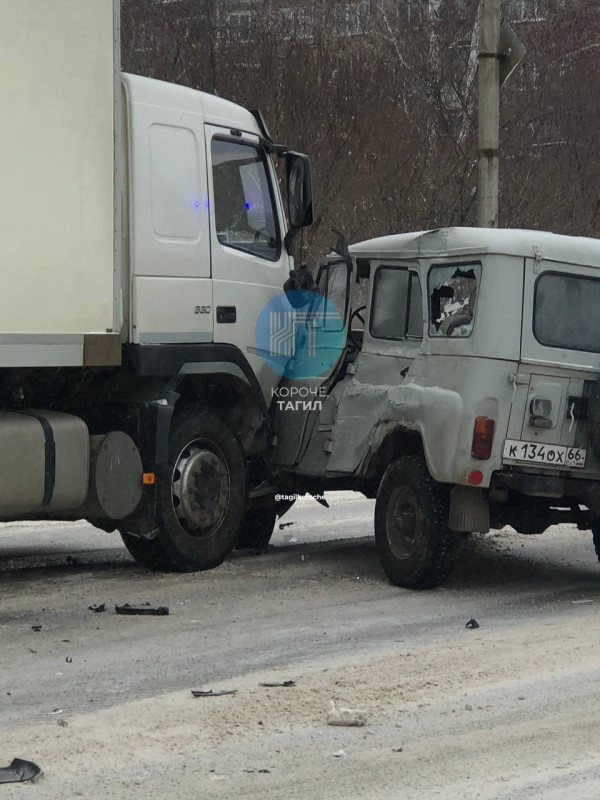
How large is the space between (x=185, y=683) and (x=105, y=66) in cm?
407

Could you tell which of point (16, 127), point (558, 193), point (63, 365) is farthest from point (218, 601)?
point (558, 193)

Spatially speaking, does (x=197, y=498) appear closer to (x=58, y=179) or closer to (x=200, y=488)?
(x=200, y=488)

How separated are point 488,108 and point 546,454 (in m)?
6.43

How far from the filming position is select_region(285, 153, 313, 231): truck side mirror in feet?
33.2

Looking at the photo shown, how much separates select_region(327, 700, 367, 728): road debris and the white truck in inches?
130

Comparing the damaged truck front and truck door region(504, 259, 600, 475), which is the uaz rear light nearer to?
the damaged truck front

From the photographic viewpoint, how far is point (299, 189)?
1020 cm

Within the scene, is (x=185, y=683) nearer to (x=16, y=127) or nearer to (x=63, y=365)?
(x=63, y=365)

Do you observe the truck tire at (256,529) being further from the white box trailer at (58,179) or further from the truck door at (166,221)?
the white box trailer at (58,179)

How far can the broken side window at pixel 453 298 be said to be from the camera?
892 centimetres

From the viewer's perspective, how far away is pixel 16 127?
8422 mm

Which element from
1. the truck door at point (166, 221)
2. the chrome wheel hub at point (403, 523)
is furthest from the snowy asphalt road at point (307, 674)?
the truck door at point (166, 221)

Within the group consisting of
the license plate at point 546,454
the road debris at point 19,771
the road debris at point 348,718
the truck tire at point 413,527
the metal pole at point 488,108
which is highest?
the metal pole at point 488,108

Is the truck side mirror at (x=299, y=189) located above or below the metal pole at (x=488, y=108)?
below
